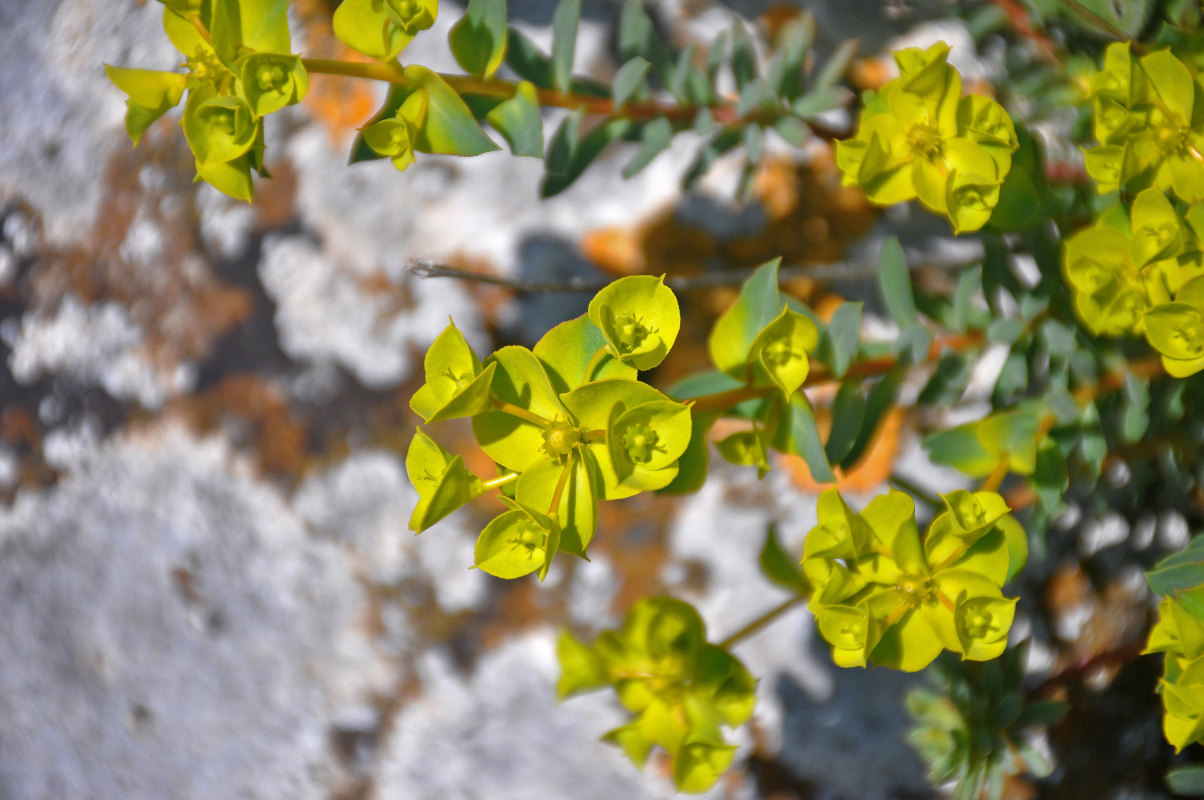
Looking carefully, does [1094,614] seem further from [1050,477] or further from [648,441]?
[648,441]

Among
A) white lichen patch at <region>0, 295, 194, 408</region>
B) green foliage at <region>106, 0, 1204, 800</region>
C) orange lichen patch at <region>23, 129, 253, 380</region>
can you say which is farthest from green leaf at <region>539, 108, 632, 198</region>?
white lichen patch at <region>0, 295, 194, 408</region>

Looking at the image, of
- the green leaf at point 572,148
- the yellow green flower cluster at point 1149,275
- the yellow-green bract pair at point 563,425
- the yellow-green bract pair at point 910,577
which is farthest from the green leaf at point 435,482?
the yellow green flower cluster at point 1149,275

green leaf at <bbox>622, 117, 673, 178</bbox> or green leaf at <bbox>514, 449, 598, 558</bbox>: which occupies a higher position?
green leaf at <bbox>622, 117, 673, 178</bbox>

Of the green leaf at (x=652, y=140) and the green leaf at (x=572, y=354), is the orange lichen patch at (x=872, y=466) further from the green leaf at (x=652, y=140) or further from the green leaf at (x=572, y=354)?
the green leaf at (x=572, y=354)

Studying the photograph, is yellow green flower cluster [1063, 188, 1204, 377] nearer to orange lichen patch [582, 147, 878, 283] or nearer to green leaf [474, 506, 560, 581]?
orange lichen patch [582, 147, 878, 283]


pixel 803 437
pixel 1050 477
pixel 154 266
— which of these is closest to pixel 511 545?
pixel 803 437

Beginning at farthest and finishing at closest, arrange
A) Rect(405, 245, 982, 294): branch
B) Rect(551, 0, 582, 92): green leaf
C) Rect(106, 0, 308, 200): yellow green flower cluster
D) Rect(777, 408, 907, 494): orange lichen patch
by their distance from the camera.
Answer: Rect(777, 408, 907, 494): orange lichen patch
Rect(405, 245, 982, 294): branch
Rect(551, 0, 582, 92): green leaf
Rect(106, 0, 308, 200): yellow green flower cluster
